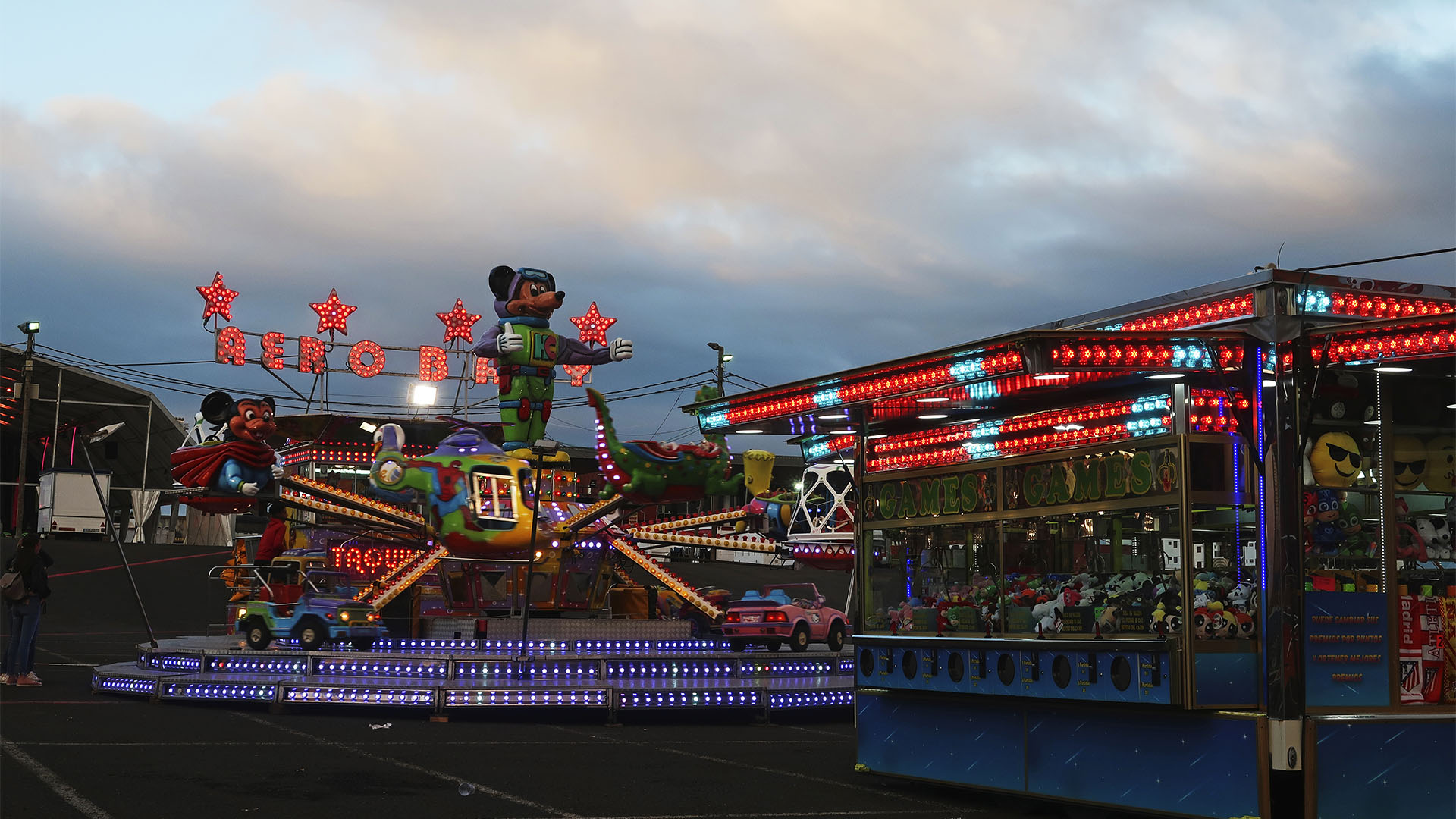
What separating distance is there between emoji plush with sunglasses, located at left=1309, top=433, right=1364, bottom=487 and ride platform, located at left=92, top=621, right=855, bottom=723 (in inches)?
341

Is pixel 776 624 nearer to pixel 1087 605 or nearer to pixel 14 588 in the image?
pixel 14 588

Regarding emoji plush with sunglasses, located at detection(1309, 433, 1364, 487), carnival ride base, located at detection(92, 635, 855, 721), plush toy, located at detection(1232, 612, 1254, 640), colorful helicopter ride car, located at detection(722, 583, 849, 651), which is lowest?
carnival ride base, located at detection(92, 635, 855, 721)

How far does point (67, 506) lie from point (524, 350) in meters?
34.0

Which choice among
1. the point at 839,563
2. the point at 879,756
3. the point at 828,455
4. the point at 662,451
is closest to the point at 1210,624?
the point at 879,756

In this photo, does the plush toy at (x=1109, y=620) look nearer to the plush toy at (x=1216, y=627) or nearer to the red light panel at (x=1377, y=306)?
the plush toy at (x=1216, y=627)

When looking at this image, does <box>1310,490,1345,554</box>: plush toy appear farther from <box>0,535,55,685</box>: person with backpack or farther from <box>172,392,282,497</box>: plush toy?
<box>172,392,282,497</box>: plush toy

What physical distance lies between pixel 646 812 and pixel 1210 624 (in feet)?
13.0

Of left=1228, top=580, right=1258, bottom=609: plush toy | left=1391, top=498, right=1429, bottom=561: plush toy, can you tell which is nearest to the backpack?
left=1228, top=580, right=1258, bottom=609: plush toy

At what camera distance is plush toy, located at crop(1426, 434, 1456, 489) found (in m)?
9.46

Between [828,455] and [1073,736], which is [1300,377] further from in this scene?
[828,455]

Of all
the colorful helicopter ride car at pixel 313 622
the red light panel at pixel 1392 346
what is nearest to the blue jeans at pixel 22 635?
the colorful helicopter ride car at pixel 313 622

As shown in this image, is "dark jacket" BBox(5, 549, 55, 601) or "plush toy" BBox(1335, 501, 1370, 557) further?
"dark jacket" BBox(5, 549, 55, 601)

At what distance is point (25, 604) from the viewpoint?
55.5 feet

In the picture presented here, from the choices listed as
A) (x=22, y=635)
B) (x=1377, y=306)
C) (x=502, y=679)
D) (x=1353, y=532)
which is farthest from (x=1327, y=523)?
(x=22, y=635)
